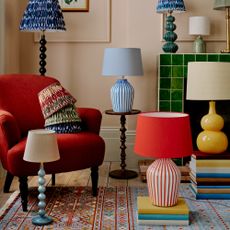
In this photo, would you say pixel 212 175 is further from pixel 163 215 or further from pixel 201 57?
pixel 201 57

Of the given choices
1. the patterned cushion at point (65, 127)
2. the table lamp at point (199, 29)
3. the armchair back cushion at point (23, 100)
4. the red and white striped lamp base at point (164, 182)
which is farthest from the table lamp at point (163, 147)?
the table lamp at point (199, 29)

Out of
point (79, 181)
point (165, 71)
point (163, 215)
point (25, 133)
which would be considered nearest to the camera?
point (163, 215)

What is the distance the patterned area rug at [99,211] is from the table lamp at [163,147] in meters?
0.21

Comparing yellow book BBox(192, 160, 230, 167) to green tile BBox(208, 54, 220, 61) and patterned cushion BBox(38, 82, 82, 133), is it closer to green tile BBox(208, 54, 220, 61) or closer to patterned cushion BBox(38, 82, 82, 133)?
patterned cushion BBox(38, 82, 82, 133)

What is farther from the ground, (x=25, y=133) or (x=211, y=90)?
(x=211, y=90)

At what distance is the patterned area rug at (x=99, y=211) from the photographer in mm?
2686

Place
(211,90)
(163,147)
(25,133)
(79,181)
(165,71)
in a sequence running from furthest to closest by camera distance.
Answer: (165,71)
(79,181)
(25,133)
(211,90)
(163,147)

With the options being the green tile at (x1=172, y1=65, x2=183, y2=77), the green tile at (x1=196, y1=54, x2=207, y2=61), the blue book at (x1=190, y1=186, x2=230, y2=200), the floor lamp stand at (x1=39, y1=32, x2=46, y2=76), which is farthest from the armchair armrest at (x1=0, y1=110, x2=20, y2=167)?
the green tile at (x1=196, y1=54, x2=207, y2=61)

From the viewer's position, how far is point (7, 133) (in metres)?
3.00

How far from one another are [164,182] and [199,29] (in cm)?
197

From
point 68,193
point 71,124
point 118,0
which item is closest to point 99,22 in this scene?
point 118,0

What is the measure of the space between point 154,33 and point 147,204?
211 centimetres

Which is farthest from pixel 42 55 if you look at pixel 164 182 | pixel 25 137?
pixel 164 182

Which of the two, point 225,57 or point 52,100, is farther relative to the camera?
point 225,57
